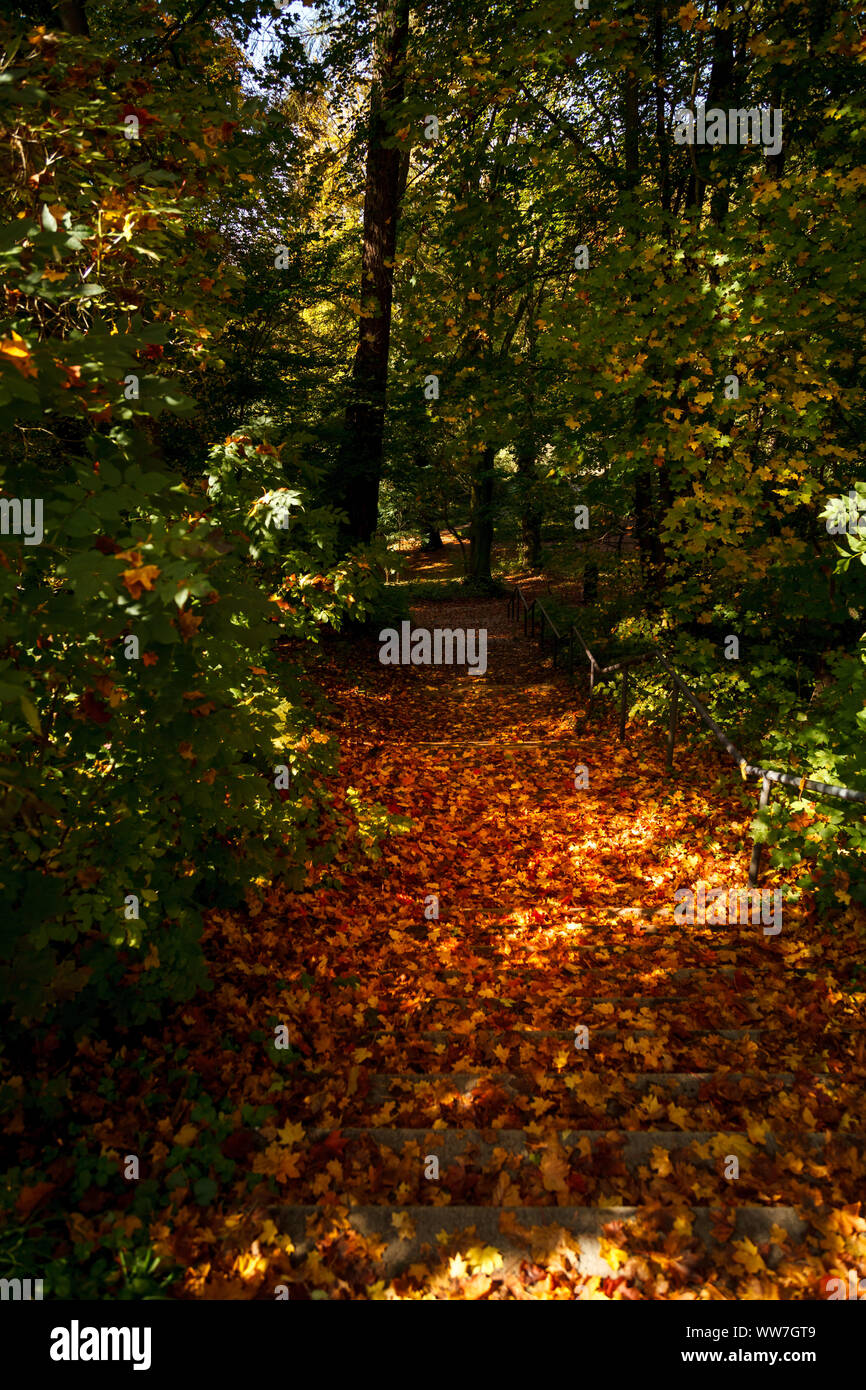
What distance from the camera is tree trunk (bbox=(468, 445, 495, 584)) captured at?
66.8 feet

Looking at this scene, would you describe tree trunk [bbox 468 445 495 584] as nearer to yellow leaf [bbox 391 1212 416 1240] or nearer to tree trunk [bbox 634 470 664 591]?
tree trunk [bbox 634 470 664 591]

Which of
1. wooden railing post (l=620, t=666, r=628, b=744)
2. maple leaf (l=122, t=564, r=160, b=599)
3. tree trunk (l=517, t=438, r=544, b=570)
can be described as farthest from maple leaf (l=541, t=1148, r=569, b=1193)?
tree trunk (l=517, t=438, r=544, b=570)

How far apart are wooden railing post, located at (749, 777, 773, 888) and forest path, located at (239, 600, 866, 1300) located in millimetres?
361

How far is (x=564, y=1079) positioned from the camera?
10.8 feet

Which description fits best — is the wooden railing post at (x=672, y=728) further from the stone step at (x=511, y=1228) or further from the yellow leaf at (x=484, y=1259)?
the yellow leaf at (x=484, y=1259)

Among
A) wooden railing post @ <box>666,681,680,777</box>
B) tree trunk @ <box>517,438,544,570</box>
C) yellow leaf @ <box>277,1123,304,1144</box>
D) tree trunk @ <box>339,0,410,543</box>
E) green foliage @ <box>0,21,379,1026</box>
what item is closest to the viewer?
green foliage @ <box>0,21,379,1026</box>

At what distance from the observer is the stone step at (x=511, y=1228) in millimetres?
2389

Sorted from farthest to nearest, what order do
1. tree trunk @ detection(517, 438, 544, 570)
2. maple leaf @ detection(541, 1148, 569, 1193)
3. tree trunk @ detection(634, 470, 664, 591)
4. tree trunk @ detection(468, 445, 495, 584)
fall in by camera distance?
tree trunk @ detection(468, 445, 495, 584) < tree trunk @ detection(517, 438, 544, 570) < tree trunk @ detection(634, 470, 664, 591) < maple leaf @ detection(541, 1148, 569, 1193)

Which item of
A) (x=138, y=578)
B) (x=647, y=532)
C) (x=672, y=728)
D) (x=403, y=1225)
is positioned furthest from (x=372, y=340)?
(x=403, y=1225)

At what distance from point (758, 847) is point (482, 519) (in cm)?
1735

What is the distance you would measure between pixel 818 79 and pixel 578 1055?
992 centimetres

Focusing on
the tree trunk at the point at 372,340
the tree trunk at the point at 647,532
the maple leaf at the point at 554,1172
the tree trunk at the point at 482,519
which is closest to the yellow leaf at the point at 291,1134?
the maple leaf at the point at 554,1172

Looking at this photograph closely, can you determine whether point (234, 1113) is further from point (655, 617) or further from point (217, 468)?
point (655, 617)

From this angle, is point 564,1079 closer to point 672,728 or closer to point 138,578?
point 138,578
